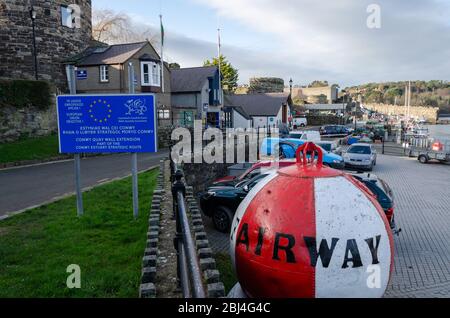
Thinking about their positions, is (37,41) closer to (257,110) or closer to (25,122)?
(25,122)

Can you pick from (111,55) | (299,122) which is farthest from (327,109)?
(111,55)

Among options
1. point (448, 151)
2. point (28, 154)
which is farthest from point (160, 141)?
point (448, 151)

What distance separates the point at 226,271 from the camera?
9133mm

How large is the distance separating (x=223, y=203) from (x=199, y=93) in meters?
31.2

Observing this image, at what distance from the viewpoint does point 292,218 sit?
203 inches

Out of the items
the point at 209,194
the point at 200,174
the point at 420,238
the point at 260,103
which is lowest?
the point at 420,238

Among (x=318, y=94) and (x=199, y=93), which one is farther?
(x=318, y=94)

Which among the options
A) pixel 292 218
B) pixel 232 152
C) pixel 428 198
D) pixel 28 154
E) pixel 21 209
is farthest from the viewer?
pixel 232 152

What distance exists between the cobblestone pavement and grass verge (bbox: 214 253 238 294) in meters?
0.73

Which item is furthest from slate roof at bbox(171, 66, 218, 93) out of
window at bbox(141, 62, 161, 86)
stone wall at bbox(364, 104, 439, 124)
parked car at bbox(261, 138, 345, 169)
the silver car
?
stone wall at bbox(364, 104, 439, 124)

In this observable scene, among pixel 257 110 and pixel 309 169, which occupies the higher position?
pixel 257 110

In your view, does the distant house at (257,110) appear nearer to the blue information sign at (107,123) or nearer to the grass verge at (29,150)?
the grass verge at (29,150)

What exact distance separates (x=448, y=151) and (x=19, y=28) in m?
39.1
